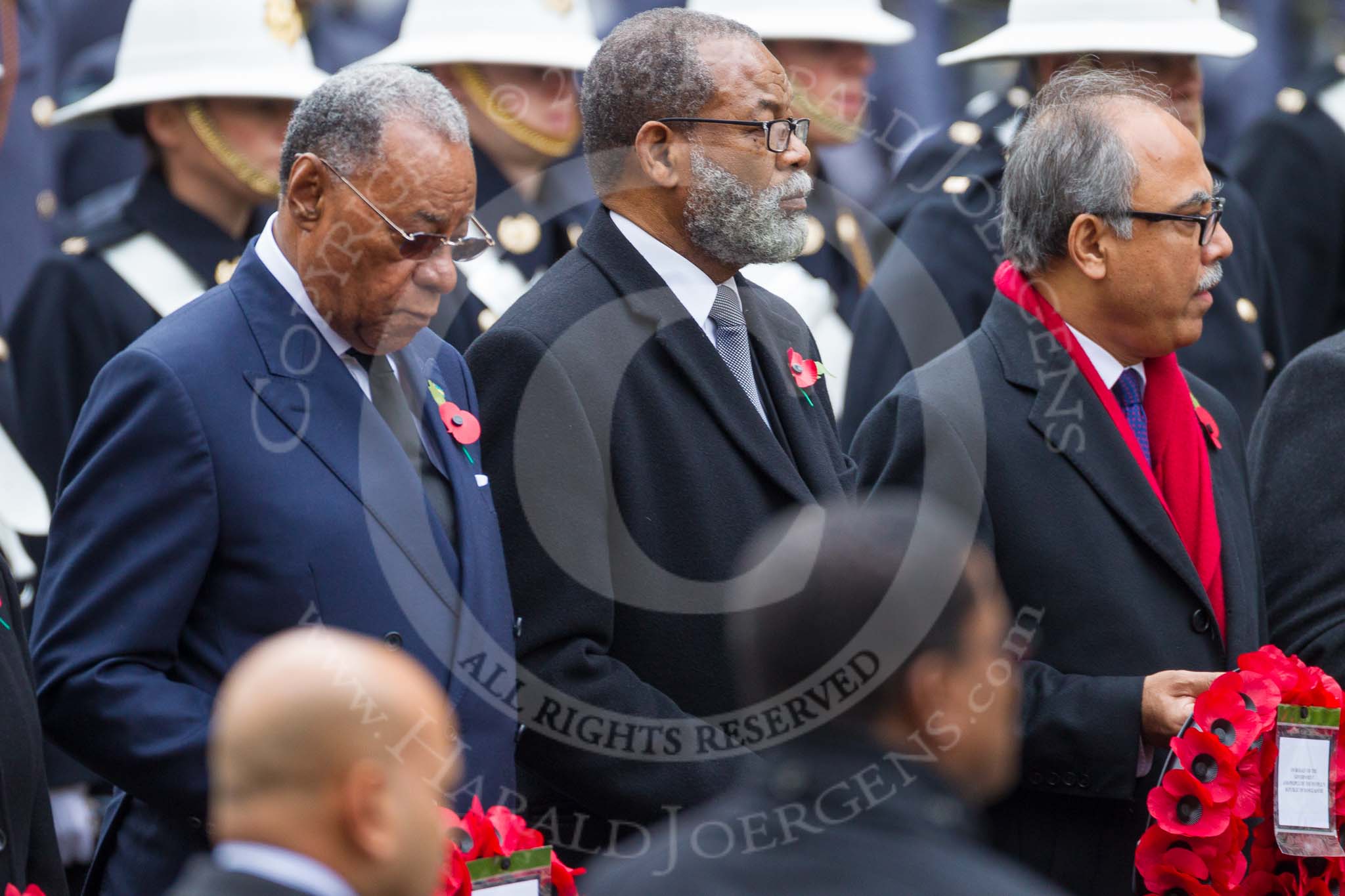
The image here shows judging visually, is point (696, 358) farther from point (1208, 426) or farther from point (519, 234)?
point (519, 234)

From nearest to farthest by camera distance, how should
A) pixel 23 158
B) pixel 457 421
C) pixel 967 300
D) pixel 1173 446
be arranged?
pixel 457 421, pixel 1173 446, pixel 967 300, pixel 23 158

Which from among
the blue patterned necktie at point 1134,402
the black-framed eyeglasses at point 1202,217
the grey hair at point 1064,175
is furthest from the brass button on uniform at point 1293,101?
the blue patterned necktie at point 1134,402

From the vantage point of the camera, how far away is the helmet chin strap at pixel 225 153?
6.24m

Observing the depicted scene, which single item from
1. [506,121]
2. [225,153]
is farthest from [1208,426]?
[225,153]

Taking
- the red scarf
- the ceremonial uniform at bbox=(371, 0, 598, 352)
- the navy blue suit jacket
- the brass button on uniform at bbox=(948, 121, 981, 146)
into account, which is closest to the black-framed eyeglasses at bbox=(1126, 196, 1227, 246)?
the red scarf

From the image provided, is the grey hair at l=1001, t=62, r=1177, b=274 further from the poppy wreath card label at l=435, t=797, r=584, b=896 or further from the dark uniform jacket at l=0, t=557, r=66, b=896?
the dark uniform jacket at l=0, t=557, r=66, b=896

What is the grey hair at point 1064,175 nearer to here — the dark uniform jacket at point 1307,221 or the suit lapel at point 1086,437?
the suit lapel at point 1086,437

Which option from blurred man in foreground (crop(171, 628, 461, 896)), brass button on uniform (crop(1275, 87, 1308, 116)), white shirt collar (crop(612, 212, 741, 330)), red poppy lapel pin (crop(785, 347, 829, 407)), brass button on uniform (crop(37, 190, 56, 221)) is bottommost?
brass button on uniform (crop(37, 190, 56, 221))

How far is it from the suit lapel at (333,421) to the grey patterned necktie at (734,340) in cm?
74

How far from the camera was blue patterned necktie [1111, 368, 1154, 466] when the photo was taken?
4.47 meters

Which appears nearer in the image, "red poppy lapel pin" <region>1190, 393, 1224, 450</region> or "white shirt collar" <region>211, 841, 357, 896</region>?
"white shirt collar" <region>211, 841, 357, 896</region>

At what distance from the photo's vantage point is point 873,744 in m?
2.67

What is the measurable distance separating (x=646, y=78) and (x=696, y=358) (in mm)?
581

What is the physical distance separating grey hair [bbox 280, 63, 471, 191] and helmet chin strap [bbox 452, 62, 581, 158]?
260 cm
